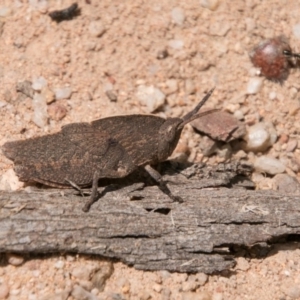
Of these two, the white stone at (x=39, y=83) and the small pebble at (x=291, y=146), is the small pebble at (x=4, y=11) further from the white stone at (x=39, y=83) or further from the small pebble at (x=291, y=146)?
the small pebble at (x=291, y=146)

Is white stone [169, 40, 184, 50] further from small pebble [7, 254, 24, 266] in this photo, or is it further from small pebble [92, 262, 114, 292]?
small pebble [7, 254, 24, 266]

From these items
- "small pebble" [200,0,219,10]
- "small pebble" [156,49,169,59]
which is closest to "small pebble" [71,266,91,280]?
"small pebble" [156,49,169,59]

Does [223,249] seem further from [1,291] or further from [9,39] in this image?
[9,39]

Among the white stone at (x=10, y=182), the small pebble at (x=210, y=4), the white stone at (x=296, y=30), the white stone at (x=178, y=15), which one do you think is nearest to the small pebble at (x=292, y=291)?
the white stone at (x=10, y=182)

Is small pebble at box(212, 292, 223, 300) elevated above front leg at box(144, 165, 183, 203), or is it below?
below

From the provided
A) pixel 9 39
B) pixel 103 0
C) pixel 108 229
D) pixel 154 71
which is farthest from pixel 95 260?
pixel 103 0

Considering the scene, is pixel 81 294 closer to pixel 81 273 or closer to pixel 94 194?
pixel 81 273

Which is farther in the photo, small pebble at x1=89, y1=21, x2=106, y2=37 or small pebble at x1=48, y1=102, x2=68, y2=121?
small pebble at x1=89, y1=21, x2=106, y2=37
